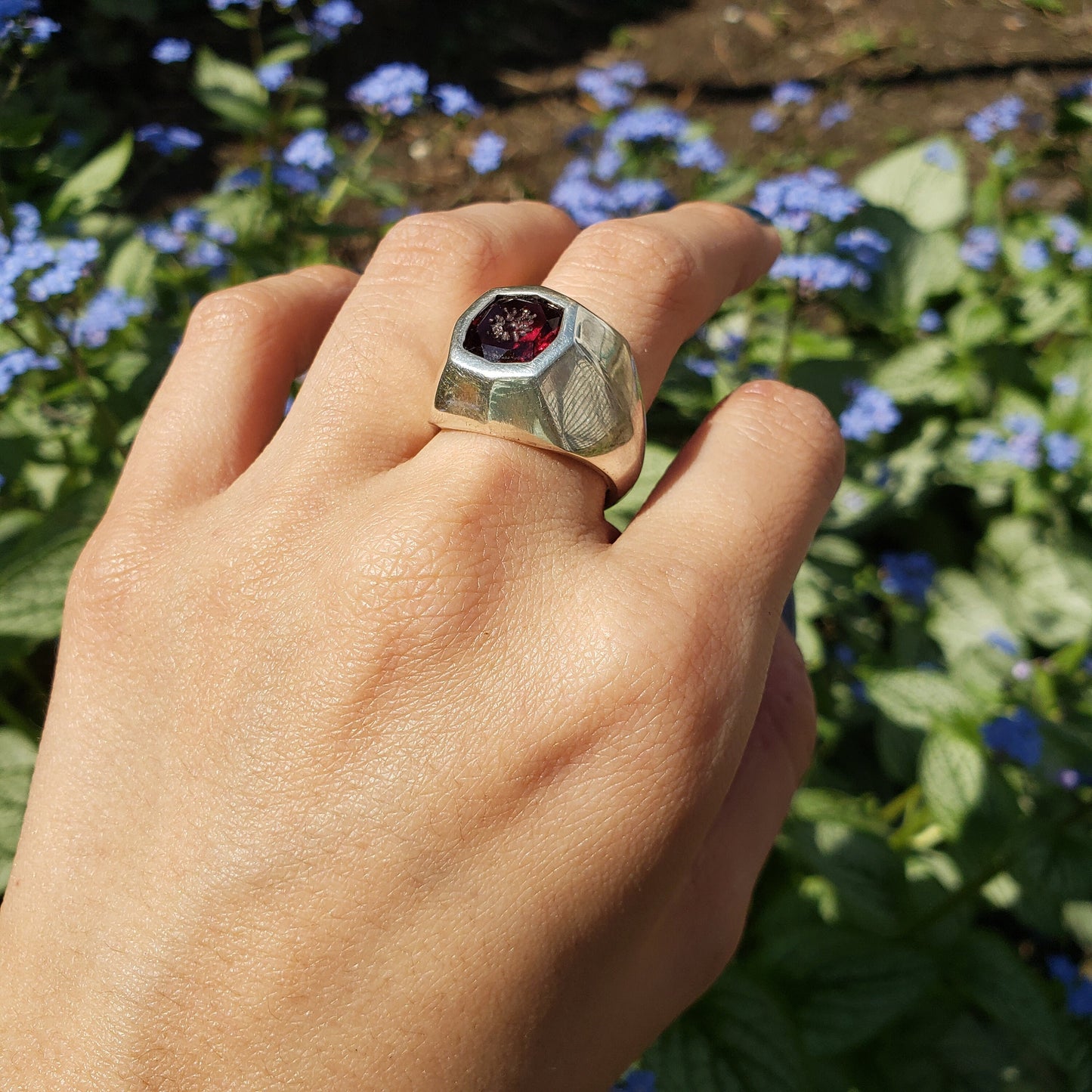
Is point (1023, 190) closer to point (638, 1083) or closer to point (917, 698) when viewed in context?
point (917, 698)

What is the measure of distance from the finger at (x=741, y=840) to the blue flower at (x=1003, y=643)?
182 cm

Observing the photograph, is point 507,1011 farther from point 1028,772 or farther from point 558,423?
point 1028,772

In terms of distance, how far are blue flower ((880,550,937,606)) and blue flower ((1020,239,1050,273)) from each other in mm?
1227

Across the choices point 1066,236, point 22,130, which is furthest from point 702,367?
point 1066,236

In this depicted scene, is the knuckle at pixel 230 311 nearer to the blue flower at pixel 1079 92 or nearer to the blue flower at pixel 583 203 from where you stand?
the blue flower at pixel 583 203

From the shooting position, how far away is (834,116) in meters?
4.54

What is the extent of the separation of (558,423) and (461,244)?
48 centimetres

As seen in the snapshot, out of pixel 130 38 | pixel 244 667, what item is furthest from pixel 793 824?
pixel 130 38

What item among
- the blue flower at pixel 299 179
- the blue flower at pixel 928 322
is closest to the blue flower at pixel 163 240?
the blue flower at pixel 299 179

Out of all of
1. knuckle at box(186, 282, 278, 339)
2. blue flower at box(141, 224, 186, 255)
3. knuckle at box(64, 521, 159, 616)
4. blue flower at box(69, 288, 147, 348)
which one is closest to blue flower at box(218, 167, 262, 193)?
blue flower at box(141, 224, 186, 255)

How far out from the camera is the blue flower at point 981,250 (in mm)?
3658

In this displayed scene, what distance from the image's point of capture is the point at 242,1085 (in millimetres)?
1055

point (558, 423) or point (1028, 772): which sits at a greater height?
point (558, 423)

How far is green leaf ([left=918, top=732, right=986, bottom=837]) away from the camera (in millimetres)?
2240
